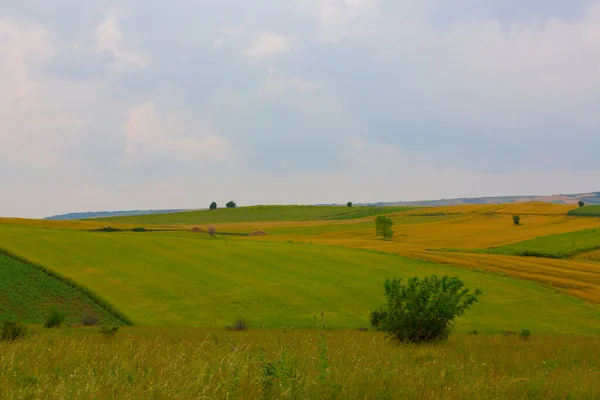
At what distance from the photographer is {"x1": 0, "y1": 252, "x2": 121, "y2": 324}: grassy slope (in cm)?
3238

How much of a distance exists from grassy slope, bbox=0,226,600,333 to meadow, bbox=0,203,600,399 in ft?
0.59

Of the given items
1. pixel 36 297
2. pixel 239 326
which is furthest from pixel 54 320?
pixel 239 326

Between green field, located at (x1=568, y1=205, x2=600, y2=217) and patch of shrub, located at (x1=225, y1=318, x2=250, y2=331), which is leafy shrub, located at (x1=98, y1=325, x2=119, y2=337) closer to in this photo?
patch of shrub, located at (x1=225, y1=318, x2=250, y2=331)

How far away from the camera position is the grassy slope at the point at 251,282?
36125 millimetres

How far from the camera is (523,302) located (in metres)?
41.8

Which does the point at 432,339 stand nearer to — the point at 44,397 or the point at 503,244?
the point at 44,397

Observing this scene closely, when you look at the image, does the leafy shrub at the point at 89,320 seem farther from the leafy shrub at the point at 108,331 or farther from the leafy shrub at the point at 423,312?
the leafy shrub at the point at 423,312

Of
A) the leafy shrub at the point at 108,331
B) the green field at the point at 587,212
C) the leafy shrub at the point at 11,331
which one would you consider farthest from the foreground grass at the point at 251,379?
the green field at the point at 587,212

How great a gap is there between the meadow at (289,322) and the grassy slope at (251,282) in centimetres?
18

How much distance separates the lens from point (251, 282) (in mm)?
43656

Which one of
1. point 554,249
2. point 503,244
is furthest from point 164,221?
point 554,249

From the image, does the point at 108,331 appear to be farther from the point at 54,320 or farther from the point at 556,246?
the point at 556,246

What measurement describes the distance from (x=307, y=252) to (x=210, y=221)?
100338 millimetres

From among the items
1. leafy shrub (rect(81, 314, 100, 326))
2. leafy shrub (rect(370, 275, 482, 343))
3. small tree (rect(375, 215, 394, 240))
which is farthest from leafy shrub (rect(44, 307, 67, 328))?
small tree (rect(375, 215, 394, 240))
